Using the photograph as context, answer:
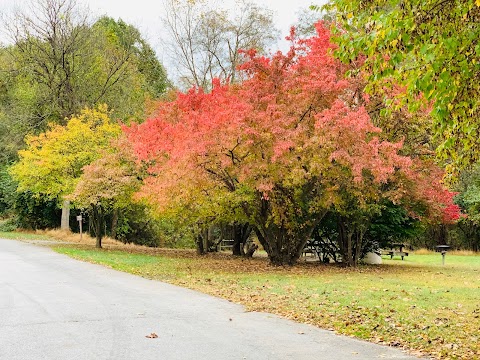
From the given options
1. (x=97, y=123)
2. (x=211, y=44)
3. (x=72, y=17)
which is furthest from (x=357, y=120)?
(x=72, y=17)

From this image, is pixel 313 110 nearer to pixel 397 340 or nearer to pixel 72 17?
pixel 397 340

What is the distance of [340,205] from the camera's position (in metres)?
17.7

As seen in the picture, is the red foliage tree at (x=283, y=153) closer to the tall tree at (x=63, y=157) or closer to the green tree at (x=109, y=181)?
the green tree at (x=109, y=181)

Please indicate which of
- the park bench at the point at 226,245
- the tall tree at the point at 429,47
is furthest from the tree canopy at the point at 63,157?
the tall tree at the point at 429,47

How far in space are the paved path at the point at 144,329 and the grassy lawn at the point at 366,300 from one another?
595 mm

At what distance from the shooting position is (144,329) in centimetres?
692

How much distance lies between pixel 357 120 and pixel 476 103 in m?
7.93

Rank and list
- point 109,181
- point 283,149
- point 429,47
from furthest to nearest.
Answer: point 109,181 → point 283,149 → point 429,47

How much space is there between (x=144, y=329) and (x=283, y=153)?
28.3ft

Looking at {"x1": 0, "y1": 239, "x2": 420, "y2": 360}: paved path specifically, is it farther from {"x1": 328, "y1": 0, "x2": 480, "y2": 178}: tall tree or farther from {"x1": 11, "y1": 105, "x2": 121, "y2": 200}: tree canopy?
{"x1": 11, "y1": 105, "x2": 121, "y2": 200}: tree canopy

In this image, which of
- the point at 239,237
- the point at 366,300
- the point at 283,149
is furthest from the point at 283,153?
the point at 239,237

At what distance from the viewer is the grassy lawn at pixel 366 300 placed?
683cm

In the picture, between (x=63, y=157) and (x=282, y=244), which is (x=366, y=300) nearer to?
(x=282, y=244)

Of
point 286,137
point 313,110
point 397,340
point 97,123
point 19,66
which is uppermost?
point 19,66
